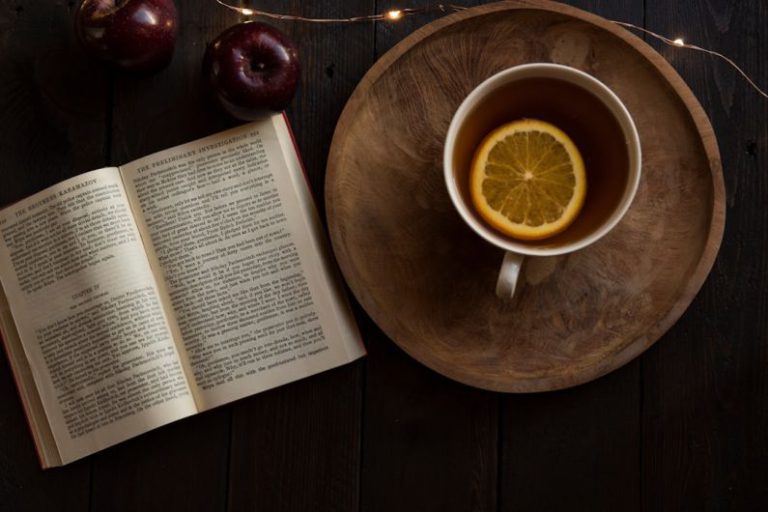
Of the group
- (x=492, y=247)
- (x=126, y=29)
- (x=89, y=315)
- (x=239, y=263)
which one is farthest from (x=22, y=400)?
(x=492, y=247)

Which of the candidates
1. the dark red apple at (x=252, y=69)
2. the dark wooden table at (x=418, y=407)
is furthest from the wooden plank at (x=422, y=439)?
the dark red apple at (x=252, y=69)

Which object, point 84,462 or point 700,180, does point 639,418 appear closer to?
point 700,180

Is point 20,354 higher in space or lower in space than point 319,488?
higher

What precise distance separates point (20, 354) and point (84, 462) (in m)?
0.14

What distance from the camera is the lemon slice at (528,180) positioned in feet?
2.43

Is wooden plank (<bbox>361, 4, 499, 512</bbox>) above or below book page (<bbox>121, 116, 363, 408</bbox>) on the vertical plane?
below

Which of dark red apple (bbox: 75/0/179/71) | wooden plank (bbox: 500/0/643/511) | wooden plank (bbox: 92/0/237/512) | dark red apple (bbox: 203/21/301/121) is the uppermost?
dark red apple (bbox: 75/0/179/71)

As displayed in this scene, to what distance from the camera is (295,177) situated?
2.75 ft

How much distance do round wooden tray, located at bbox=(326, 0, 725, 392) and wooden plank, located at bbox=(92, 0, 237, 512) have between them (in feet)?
0.62

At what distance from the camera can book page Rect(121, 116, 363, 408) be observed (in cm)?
83

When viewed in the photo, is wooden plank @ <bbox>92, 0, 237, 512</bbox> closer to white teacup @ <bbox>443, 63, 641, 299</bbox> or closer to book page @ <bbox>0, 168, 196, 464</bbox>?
book page @ <bbox>0, 168, 196, 464</bbox>

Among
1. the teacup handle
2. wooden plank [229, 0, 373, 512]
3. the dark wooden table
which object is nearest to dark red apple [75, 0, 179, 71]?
the dark wooden table

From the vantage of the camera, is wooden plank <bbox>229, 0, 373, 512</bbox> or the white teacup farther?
wooden plank <bbox>229, 0, 373, 512</bbox>

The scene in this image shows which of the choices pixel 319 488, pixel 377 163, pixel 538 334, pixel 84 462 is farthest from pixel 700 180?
pixel 84 462
